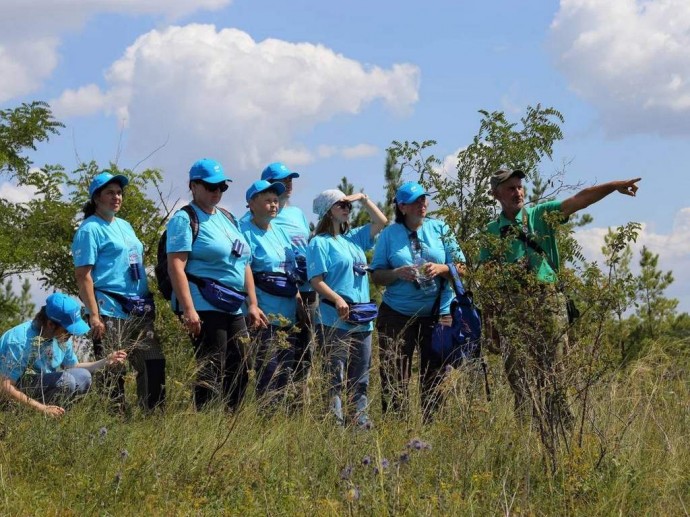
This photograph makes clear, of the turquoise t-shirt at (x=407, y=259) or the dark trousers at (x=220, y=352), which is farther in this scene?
the turquoise t-shirt at (x=407, y=259)

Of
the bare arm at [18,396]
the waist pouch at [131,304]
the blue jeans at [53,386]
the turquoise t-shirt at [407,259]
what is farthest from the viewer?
the turquoise t-shirt at [407,259]

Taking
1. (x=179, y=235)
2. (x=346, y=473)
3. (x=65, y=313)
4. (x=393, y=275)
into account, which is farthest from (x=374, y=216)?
(x=346, y=473)

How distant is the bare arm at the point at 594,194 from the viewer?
5.89m

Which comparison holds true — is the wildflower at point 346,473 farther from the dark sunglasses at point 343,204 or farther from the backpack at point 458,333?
the dark sunglasses at point 343,204

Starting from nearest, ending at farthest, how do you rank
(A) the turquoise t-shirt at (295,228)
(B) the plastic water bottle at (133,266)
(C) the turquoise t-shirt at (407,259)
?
(B) the plastic water bottle at (133,266)
(C) the turquoise t-shirt at (407,259)
(A) the turquoise t-shirt at (295,228)

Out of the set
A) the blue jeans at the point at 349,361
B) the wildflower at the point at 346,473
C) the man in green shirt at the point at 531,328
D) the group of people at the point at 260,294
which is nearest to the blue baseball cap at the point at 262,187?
the group of people at the point at 260,294

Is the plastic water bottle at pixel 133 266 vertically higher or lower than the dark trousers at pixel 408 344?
higher

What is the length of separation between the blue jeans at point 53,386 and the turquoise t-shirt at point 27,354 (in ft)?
0.21

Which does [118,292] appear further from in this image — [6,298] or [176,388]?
[6,298]

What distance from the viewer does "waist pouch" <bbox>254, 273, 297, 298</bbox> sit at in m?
7.16

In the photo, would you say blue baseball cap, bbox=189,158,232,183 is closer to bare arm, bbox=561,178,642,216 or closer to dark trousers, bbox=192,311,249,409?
dark trousers, bbox=192,311,249,409

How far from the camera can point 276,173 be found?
7551 millimetres

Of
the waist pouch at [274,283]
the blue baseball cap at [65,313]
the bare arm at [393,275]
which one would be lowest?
the blue baseball cap at [65,313]

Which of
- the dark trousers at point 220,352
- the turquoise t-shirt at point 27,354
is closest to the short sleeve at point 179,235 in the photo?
the dark trousers at point 220,352
